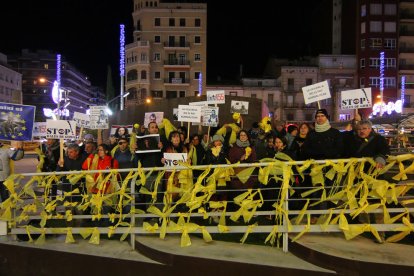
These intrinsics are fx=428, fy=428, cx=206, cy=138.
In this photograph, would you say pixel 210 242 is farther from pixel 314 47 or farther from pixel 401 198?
pixel 314 47

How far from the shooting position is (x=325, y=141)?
6.32 metres

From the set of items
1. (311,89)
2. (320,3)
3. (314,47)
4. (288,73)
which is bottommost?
(311,89)

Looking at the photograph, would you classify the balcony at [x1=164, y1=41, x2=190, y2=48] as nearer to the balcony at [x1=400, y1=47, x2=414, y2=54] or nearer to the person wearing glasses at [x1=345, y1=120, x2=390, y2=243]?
the balcony at [x1=400, y1=47, x2=414, y2=54]

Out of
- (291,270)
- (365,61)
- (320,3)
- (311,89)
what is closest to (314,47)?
(320,3)

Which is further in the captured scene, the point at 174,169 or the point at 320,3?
the point at 320,3

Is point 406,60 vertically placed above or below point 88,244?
above

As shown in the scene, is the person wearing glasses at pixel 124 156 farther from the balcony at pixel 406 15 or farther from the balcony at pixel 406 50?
the balcony at pixel 406 15

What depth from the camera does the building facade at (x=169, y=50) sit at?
63312mm

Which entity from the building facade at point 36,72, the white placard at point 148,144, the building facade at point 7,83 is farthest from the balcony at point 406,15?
the building facade at point 36,72

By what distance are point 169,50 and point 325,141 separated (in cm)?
5974

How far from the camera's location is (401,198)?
5840mm

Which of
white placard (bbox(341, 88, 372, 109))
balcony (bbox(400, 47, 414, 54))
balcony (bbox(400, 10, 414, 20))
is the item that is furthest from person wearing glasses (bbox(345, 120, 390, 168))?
balcony (bbox(400, 10, 414, 20))

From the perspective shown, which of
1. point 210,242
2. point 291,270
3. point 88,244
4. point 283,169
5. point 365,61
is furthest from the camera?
point 365,61

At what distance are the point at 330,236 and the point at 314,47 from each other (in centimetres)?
7395
